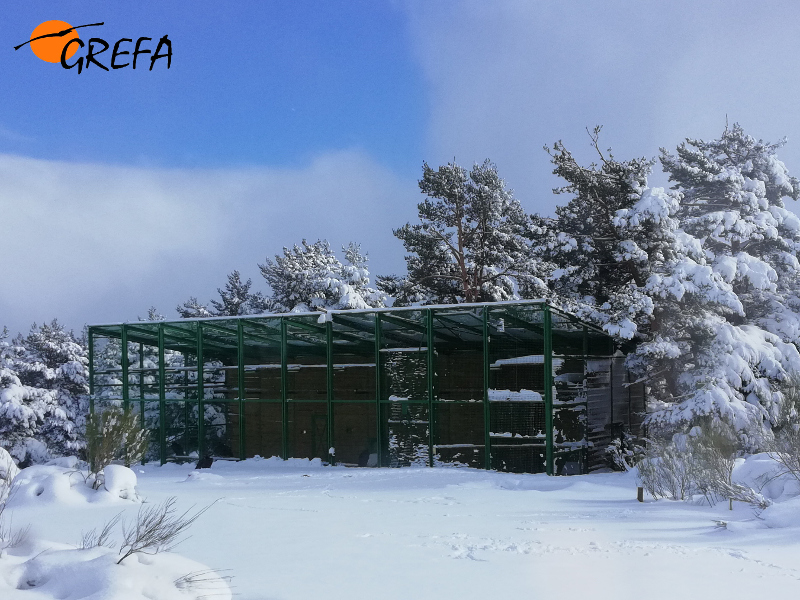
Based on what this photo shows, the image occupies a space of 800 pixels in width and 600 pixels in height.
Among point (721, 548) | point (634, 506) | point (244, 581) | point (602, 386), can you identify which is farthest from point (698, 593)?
point (602, 386)

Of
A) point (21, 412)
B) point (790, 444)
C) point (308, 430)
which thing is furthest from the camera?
point (21, 412)

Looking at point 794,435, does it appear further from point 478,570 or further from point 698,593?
point 478,570

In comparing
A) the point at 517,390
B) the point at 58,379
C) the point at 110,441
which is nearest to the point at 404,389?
the point at 517,390

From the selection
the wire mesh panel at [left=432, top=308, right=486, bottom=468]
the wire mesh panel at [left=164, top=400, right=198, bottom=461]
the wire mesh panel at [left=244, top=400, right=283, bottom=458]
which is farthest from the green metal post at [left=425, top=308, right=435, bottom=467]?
the wire mesh panel at [left=164, top=400, right=198, bottom=461]

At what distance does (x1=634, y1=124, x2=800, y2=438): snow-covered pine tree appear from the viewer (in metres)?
15.2

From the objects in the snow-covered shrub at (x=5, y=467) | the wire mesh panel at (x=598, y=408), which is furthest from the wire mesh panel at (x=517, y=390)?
the snow-covered shrub at (x=5, y=467)

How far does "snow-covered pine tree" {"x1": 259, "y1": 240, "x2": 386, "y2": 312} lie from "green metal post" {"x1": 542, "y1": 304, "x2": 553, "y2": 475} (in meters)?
11.7

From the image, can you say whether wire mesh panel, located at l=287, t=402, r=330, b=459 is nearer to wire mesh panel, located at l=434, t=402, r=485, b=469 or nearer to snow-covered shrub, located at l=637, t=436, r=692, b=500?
wire mesh panel, located at l=434, t=402, r=485, b=469

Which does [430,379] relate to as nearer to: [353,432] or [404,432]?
[404,432]

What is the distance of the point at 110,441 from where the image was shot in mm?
10711

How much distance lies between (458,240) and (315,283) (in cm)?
523

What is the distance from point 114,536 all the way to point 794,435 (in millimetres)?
7479

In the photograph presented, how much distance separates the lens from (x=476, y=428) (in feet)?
51.3

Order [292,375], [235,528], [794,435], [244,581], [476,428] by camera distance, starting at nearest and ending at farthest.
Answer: [244,581], [235,528], [794,435], [476,428], [292,375]
